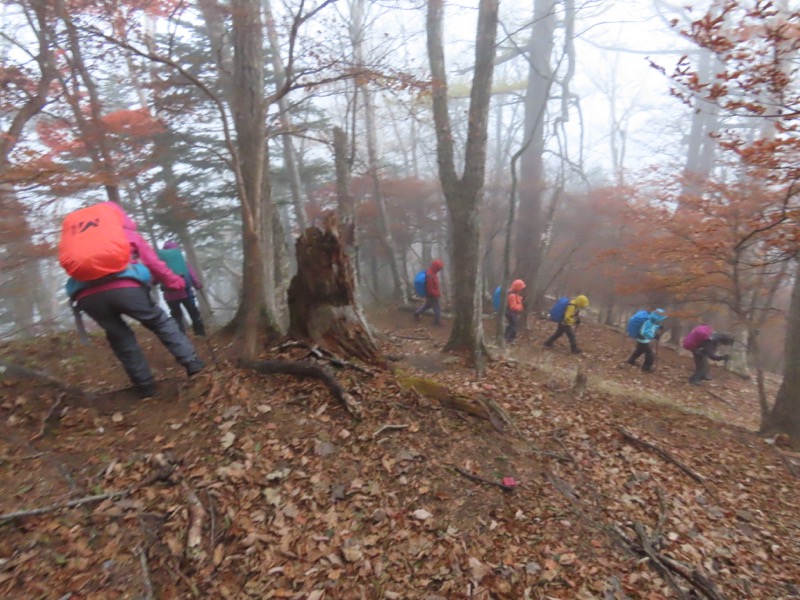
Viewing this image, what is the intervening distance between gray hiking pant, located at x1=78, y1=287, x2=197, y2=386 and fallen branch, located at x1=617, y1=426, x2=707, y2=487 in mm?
5244

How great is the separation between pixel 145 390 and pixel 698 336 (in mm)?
11414

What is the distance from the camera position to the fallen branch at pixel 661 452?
15.8ft

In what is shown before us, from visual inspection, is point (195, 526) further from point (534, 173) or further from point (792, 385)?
point (534, 173)

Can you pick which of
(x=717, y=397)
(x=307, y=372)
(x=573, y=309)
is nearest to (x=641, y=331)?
(x=573, y=309)

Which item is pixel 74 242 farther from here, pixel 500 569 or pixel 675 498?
pixel 675 498

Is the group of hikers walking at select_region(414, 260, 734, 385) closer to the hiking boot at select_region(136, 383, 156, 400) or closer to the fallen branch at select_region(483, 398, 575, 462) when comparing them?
the fallen branch at select_region(483, 398, 575, 462)

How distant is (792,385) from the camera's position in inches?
251

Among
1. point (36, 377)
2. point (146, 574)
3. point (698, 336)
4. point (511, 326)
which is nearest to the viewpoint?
point (146, 574)

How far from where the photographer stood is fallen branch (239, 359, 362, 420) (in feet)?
13.4

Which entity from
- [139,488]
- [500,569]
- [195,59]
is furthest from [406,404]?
[195,59]

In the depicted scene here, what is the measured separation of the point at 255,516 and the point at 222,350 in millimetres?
2960

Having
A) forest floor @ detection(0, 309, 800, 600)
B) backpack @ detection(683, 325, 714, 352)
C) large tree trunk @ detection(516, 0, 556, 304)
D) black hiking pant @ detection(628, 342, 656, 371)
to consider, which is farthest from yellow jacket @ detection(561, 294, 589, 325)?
forest floor @ detection(0, 309, 800, 600)

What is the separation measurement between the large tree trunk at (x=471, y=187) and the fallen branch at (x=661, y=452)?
108 inches

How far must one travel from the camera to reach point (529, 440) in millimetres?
4633
